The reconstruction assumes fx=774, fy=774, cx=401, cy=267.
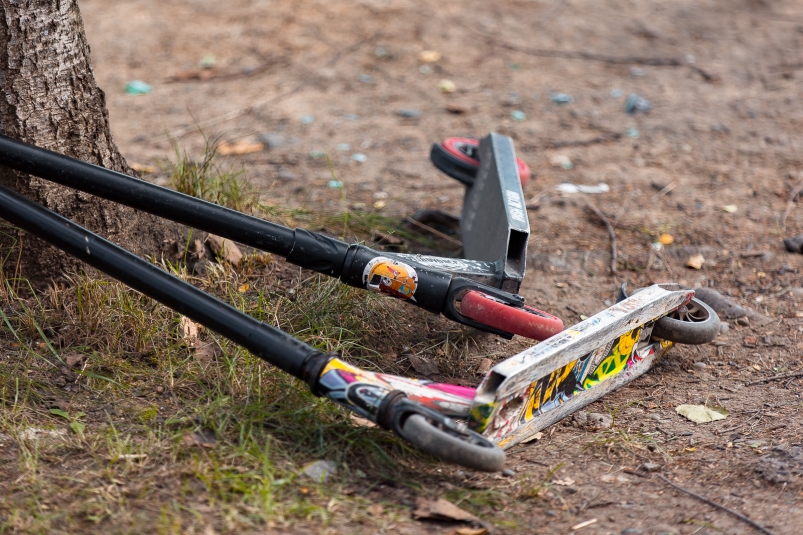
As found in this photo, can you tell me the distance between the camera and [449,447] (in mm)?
1737

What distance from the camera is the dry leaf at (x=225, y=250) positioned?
2789 mm

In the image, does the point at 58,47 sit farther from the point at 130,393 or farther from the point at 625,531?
the point at 625,531

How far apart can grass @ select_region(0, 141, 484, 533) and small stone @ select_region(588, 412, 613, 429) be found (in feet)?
1.58

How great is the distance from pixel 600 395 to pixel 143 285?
1.36 metres

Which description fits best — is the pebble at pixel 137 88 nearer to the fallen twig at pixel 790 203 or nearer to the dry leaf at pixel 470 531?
the fallen twig at pixel 790 203

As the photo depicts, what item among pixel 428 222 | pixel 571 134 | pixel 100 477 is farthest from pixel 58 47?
pixel 571 134

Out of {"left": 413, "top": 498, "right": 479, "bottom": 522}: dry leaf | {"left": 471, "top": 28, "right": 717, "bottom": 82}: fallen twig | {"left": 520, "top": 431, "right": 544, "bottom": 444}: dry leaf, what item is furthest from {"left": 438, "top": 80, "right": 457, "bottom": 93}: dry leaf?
{"left": 413, "top": 498, "right": 479, "bottom": 522}: dry leaf

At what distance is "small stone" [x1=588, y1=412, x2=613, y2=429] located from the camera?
7.37ft

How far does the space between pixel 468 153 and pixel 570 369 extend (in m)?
1.44

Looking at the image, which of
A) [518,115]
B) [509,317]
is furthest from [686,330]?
[518,115]

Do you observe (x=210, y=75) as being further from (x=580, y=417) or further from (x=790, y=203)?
(x=580, y=417)

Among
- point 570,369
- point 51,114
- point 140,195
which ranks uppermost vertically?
point 51,114

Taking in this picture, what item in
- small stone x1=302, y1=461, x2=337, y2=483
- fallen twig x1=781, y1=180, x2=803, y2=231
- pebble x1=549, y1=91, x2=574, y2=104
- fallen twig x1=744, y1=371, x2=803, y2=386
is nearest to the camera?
small stone x1=302, y1=461, x2=337, y2=483

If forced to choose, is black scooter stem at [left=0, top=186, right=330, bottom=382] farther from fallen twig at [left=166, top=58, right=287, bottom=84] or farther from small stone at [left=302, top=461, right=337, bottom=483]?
fallen twig at [left=166, top=58, right=287, bottom=84]
